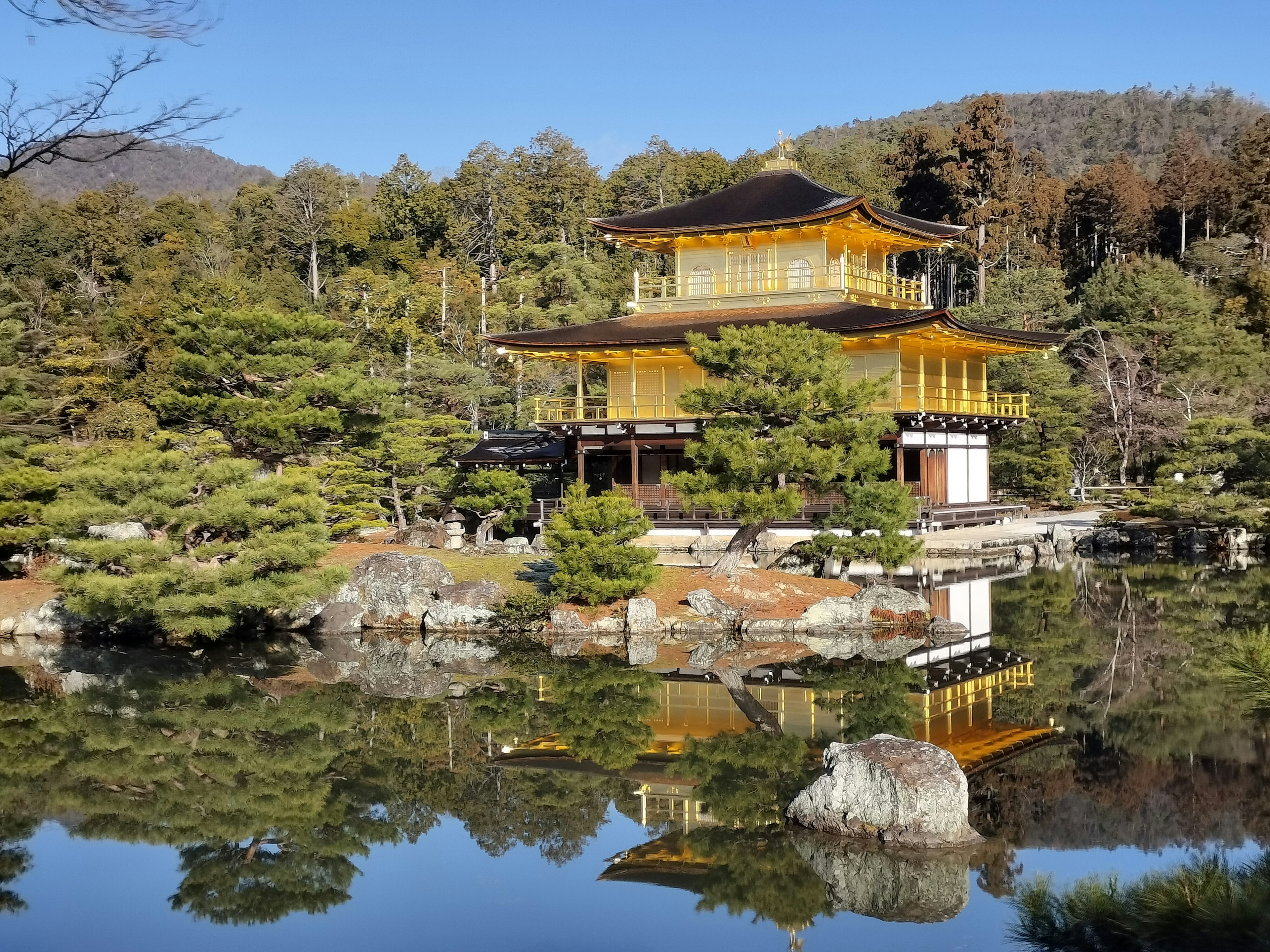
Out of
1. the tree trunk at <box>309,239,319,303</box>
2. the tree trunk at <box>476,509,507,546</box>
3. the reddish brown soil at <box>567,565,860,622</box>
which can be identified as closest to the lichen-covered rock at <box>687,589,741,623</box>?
the reddish brown soil at <box>567,565,860,622</box>

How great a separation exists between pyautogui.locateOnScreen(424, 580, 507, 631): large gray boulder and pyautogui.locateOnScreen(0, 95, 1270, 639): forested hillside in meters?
1.99

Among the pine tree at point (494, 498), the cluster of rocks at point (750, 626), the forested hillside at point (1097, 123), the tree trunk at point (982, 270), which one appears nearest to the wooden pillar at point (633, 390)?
the pine tree at point (494, 498)

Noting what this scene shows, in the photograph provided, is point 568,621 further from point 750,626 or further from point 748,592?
point 748,592

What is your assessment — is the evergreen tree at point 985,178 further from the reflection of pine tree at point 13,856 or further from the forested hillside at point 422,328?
the reflection of pine tree at point 13,856

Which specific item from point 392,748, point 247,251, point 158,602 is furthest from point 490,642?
point 247,251

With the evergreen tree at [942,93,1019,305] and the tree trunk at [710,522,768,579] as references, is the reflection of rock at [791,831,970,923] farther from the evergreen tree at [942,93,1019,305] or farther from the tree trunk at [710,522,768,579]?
the evergreen tree at [942,93,1019,305]

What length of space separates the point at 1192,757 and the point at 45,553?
1661 cm

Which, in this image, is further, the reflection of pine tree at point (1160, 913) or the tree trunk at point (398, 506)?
the tree trunk at point (398, 506)

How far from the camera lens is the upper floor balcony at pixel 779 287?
87.8 feet

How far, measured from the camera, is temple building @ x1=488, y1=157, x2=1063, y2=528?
2500 centimetres

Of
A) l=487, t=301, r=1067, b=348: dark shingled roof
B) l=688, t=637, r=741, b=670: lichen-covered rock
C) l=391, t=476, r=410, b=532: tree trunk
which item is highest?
l=487, t=301, r=1067, b=348: dark shingled roof

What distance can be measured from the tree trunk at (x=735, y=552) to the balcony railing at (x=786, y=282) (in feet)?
33.2

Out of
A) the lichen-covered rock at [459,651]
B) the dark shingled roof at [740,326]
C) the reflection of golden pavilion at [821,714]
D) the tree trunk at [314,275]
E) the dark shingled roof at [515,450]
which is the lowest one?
the lichen-covered rock at [459,651]

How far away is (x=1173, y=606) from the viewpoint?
58.2 ft
